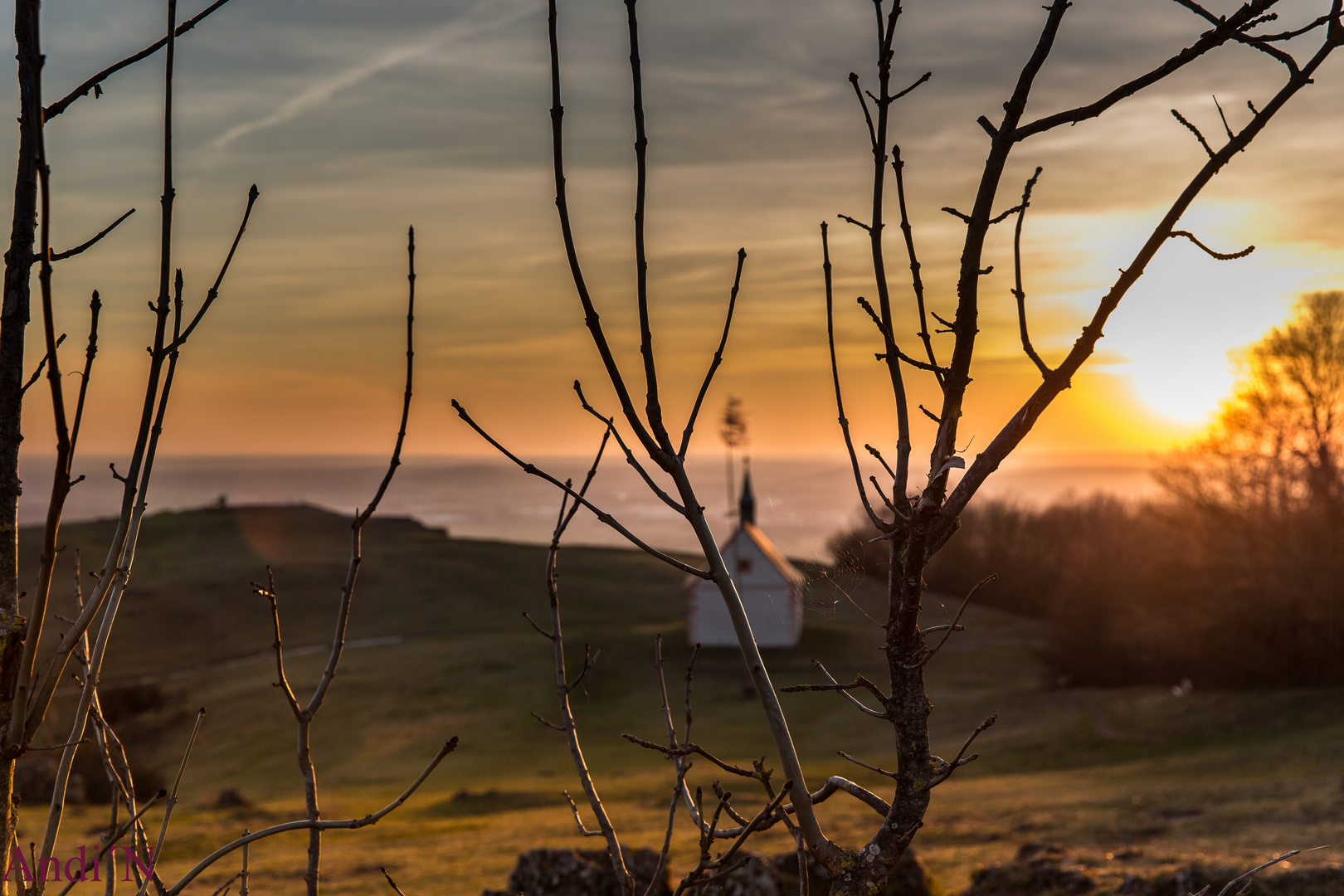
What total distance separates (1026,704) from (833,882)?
3134 cm

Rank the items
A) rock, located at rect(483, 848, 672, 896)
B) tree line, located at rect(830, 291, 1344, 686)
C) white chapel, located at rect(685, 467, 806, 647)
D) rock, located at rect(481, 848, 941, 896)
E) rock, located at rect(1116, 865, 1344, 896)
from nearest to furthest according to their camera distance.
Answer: rock, located at rect(1116, 865, 1344, 896), rock, located at rect(481, 848, 941, 896), rock, located at rect(483, 848, 672, 896), tree line, located at rect(830, 291, 1344, 686), white chapel, located at rect(685, 467, 806, 647)

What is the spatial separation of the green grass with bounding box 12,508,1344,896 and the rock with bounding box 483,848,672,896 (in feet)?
10.8

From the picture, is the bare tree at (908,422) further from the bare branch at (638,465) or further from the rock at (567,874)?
the rock at (567,874)

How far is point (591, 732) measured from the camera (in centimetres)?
3197

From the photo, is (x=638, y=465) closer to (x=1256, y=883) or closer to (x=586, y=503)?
(x=586, y=503)

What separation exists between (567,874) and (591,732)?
23129 millimetres

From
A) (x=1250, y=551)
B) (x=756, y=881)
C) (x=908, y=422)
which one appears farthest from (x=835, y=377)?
(x=1250, y=551)

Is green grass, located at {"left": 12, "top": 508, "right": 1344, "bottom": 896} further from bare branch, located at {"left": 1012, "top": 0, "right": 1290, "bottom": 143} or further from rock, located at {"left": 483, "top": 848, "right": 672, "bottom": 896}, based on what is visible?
rock, located at {"left": 483, "top": 848, "right": 672, "bottom": 896}

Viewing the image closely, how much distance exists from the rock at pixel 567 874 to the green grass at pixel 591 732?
10.8ft

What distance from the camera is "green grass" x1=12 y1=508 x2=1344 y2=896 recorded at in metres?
15.0

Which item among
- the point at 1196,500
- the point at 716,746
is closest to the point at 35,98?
the point at 716,746

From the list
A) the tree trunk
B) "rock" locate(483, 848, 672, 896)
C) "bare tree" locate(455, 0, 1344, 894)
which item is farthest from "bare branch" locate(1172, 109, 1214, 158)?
"rock" locate(483, 848, 672, 896)

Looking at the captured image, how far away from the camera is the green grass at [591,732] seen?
15016mm

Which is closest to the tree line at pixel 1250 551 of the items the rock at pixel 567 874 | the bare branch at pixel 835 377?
the rock at pixel 567 874
